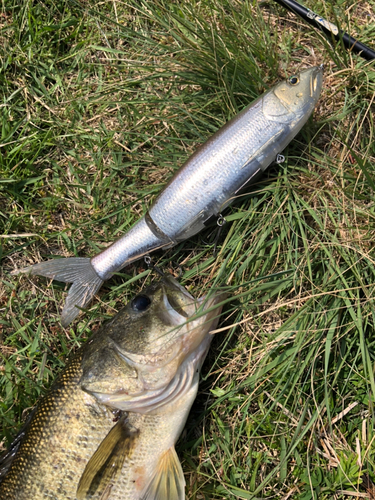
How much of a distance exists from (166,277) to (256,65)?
5.24 ft

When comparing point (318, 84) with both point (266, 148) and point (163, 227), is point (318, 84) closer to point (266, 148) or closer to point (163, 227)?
point (266, 148)

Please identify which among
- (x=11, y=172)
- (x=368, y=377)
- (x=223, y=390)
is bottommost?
(x=368, y=377)

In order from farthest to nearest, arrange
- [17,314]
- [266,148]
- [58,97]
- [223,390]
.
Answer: [58,97] → [17,314] → [223,390] → [266,148]

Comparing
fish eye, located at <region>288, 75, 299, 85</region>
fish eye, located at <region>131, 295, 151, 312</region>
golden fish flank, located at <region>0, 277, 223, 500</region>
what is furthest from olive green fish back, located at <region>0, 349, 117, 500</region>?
fish eye, located at <region>288, 75, 299, 85</region>

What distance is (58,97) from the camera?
3.66 metres

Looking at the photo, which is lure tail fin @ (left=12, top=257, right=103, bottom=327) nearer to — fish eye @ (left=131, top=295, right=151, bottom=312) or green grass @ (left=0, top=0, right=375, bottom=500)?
green grass @ (left=0, top=0, right=375, bottom=500)

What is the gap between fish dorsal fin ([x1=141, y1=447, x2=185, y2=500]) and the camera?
8.60 ft

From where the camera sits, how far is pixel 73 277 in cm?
320

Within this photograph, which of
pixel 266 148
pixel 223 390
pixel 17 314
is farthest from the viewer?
pixel 17 314

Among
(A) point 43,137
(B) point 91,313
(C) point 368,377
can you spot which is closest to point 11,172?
(A) point 43,137

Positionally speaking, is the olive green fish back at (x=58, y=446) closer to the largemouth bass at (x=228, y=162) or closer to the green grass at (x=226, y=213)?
the green grass at (x=226, y=213)

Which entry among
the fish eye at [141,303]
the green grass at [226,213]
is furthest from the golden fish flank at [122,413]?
the green grass at [226,213]

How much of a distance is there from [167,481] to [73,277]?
1496 millimetres

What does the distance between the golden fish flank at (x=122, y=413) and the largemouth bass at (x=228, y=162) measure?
1.48ft
